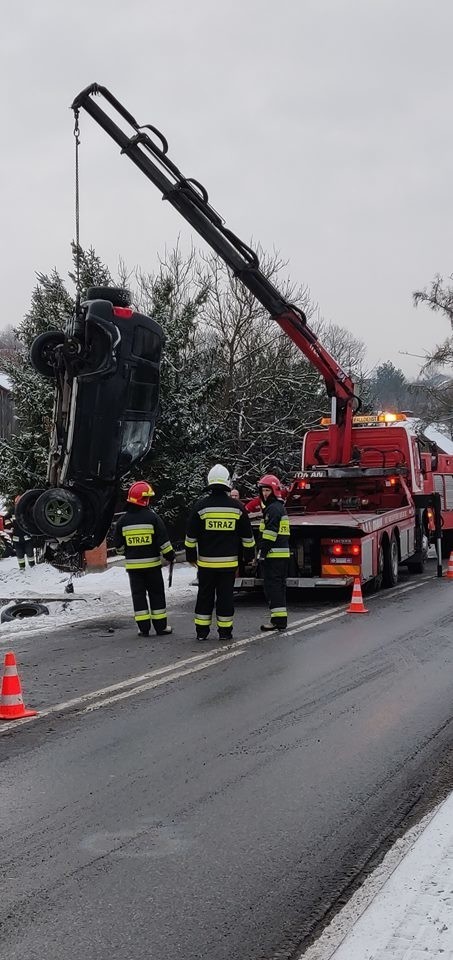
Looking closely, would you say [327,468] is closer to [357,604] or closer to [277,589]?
[357,604]

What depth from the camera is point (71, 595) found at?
13.6 meters

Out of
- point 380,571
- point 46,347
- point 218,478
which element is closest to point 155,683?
point 218,478

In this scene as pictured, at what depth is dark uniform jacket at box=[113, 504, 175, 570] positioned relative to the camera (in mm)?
10453

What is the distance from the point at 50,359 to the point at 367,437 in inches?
296

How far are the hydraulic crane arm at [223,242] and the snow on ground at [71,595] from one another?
13.6 feet

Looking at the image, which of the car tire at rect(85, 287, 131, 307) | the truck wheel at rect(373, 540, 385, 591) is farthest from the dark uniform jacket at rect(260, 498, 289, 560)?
the truck wheel at rect(373, 540, 385, 591)

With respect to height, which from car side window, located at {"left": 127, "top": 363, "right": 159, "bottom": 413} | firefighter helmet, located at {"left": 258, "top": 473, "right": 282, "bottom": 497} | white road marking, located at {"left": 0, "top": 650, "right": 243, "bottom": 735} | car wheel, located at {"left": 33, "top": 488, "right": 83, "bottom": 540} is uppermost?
car side window, located at {"left": 127, "top": 363, "right": 159, "bottom": 413}

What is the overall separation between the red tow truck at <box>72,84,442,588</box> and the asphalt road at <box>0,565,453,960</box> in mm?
3813

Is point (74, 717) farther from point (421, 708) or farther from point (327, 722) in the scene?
point (421, 708)

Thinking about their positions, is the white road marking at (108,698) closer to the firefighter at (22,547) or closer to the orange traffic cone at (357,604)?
the orange traffic cone at (357,604)

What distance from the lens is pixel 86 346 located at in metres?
11.3

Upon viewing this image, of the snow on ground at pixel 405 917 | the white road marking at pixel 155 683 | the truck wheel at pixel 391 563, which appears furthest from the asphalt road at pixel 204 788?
the truck wheel at pixel 391 563

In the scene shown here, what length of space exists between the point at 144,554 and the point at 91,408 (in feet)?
6.88

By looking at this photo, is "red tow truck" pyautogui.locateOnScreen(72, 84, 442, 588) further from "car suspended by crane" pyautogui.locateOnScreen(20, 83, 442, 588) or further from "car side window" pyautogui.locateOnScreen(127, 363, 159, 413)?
"car side window" pyautogui.locateOnScreen(127, 363, 159, 413)
